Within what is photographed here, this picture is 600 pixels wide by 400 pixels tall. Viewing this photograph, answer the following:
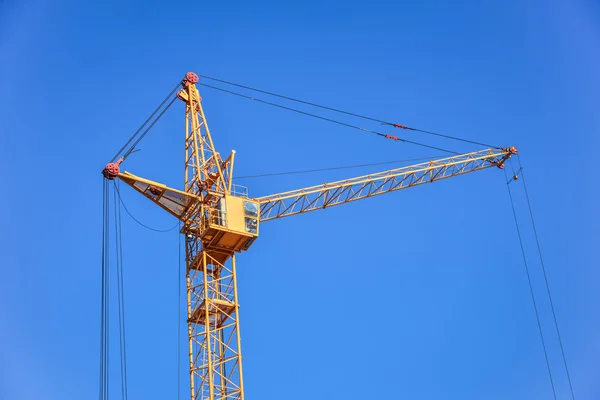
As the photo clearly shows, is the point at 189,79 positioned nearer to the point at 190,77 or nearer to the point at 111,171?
the point at 190,77

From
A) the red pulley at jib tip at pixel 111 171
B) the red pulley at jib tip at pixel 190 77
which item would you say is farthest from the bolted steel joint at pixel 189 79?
the red pulley at jib tip at pixel 111 171

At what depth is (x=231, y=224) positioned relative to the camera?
5872 cm

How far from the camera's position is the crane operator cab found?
5838 cm

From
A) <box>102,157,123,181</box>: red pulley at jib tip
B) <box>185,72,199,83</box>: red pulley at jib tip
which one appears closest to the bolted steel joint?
<box>185,72,199,83</box>: red pulley at jib tip

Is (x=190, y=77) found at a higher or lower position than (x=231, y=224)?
higher

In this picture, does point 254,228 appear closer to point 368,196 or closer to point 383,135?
point 368,196

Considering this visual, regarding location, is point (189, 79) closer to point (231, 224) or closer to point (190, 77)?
point (190, 77)

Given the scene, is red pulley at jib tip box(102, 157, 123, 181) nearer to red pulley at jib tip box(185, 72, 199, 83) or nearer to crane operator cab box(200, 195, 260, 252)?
crane operator cab box(200, 195, 260, 252)

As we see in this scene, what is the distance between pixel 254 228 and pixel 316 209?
9.48 m

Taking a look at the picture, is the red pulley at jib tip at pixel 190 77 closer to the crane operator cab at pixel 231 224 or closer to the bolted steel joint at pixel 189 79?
the bolted steel joint at pixel 189 79

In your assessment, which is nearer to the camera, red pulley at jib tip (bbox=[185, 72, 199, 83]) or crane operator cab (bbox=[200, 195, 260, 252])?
crane operator cab (bbox=[200, 195, 260, 252])

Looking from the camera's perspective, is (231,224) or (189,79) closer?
(231,224)

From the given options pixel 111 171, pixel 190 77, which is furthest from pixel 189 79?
Answer: pixel 111 171

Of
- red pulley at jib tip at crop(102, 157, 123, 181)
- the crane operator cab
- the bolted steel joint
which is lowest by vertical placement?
the crane operator cab
